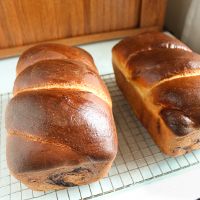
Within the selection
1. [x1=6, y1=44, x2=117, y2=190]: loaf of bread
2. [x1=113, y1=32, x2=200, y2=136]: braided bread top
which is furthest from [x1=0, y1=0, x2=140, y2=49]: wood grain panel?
[x1=6, y1=44, x2=117, y2=190]: loaf of bread

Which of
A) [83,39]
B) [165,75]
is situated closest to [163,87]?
[165,75]

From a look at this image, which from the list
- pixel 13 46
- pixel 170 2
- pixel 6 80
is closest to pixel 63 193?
pixel 6 80

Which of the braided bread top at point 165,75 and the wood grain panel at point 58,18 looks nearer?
the braided bread top at point 165,75

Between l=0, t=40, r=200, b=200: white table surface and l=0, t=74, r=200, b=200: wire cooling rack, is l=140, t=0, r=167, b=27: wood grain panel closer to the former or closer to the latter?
l=0, t=74, r=200, b=200: wire cooling rack

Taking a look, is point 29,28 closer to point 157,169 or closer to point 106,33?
point 106,33

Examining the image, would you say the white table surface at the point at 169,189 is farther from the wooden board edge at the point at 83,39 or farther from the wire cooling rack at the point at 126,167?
the wooden board edge at the point at 83,39

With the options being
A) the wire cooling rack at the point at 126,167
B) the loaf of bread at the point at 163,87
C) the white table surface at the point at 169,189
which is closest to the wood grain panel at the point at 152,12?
the loaf of bread at the point at 163,87
